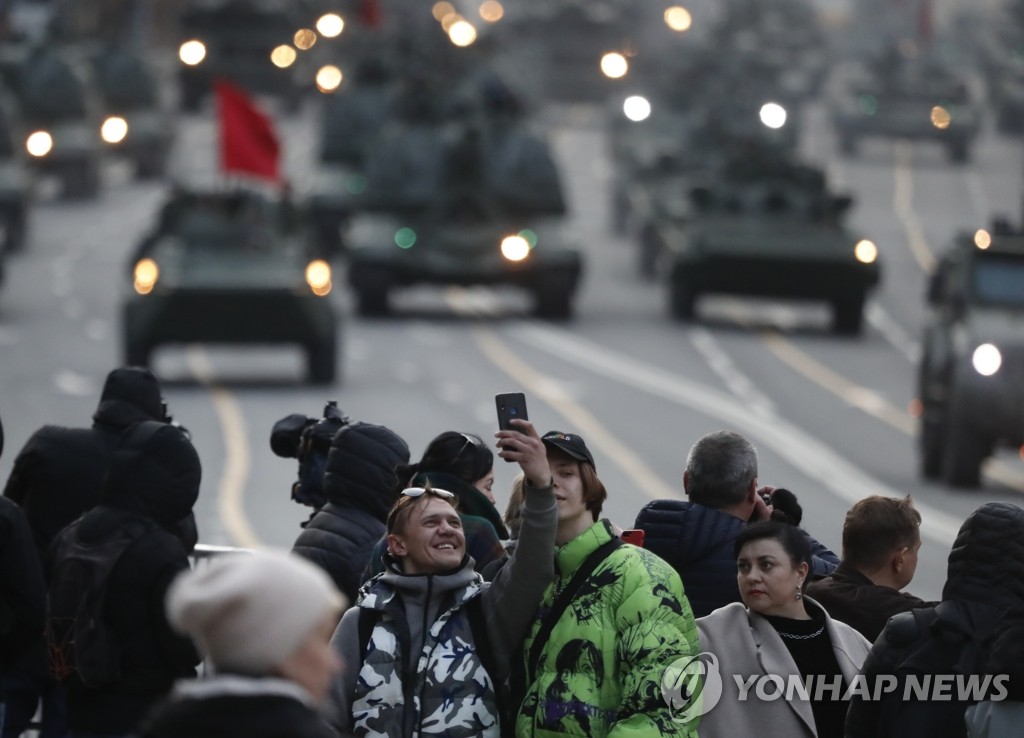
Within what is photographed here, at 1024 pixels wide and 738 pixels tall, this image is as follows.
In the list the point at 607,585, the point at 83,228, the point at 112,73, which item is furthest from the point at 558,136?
the point at 607,585

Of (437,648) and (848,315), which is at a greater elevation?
(848,315)

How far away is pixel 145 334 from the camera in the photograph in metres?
27.9

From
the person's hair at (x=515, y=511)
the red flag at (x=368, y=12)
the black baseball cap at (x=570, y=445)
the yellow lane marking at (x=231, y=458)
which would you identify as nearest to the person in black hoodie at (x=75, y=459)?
the person's hair at (x=515, y=511)

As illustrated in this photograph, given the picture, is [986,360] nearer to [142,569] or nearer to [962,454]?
[962,454]

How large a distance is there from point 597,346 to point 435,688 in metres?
27.3

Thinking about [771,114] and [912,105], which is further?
[912,105]

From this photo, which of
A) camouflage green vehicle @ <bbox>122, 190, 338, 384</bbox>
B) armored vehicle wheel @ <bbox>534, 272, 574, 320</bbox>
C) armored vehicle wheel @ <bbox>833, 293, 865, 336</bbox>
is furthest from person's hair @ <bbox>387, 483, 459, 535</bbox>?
armored vehicle wheel @ <bbox>534, 272, 574, 320</bbox>

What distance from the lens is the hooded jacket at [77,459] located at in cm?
895

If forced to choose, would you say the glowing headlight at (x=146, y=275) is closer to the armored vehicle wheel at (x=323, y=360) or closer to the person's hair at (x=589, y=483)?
the armored vehicle wheel at (x=323, y=360)

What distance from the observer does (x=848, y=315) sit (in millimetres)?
35781

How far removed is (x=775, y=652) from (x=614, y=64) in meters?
20.5

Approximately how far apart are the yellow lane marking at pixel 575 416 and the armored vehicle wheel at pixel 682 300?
283 cm

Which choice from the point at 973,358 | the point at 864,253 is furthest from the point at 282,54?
the point at 973,358

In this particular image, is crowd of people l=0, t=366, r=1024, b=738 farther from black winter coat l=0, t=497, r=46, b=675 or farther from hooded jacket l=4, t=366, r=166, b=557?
hooded jacket l=4, t=366, r=166, b=557
